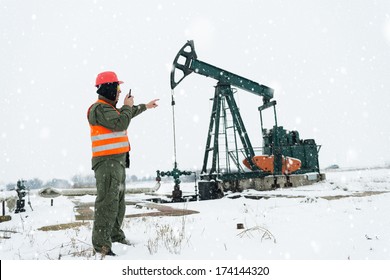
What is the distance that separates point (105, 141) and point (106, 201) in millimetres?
568

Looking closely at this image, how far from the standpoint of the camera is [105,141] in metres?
2.87

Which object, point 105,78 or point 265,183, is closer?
point 105,78

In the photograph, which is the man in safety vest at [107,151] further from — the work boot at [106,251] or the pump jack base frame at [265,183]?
the pump jack base frame at [265,183]

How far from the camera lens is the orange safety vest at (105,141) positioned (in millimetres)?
2848

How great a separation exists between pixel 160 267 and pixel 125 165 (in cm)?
124

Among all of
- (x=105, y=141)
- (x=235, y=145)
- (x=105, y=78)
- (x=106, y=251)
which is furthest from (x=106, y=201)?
(x=235, y=145)

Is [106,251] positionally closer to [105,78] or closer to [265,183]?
[105,78]

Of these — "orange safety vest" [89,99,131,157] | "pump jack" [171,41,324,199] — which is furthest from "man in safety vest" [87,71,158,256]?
"pump jack" [171,41,324,199]

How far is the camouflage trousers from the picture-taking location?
2715 millimetres

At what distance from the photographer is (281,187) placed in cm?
1295

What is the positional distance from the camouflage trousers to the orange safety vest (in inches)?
4.0

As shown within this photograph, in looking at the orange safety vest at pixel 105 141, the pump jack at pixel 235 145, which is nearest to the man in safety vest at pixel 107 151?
the orange safety vest at pixel 105 141

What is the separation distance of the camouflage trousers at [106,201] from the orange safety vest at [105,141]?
0.34 feet

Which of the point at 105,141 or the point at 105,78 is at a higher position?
the point at 105,78
